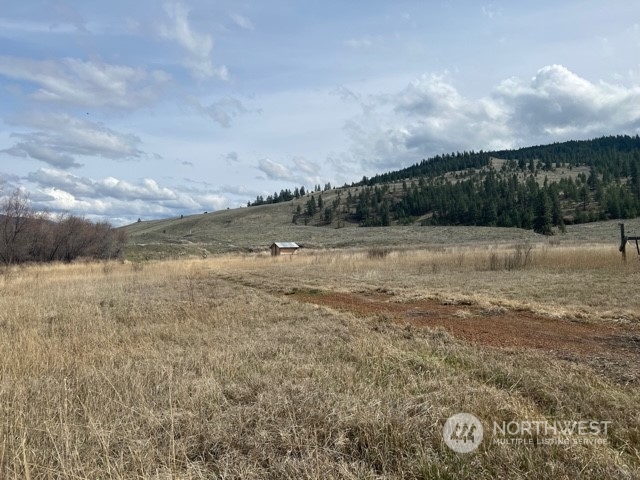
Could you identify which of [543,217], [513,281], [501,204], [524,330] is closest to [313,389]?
[524,330]

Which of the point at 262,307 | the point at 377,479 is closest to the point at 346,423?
the point at 377,479

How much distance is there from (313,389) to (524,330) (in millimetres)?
5398

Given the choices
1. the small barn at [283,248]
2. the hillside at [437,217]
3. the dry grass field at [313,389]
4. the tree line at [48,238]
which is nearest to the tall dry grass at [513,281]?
the dry grass field at [313,389]

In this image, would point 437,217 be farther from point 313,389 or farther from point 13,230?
point 313,389

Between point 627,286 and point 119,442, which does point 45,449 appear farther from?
point 627,286

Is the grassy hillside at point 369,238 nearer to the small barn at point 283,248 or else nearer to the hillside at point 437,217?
the hillside at point 437,217

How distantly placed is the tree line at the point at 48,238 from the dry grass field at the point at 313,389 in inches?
1213

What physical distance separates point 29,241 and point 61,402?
40.5m

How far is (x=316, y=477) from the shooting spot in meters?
3.11

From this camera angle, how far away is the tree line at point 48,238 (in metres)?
36.2

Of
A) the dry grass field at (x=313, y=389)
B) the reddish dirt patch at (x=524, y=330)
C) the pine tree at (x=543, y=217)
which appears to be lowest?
the reddish dirt patch at (x=524, y=330)

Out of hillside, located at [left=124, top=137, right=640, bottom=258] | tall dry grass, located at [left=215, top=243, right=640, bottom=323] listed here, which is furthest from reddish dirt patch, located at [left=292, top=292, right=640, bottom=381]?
hillside, located at [left=124, top=137, right=640, bottom=258]

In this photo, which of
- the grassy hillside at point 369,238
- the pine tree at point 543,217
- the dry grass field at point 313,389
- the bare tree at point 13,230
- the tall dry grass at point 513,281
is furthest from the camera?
the pine tree at point 543,217

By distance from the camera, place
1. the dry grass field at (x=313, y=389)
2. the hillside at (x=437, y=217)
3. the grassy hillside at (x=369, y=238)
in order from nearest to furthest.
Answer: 1. the dry grass field at (x=313, y=389)
2. the grassy hillside at (x=369, y=238)
3. the hillside at (x=437, y=217)
